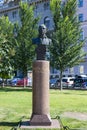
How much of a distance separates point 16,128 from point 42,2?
63733mm

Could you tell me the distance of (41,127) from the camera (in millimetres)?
11453

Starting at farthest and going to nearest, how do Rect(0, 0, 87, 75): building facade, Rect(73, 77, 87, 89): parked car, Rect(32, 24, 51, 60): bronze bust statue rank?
Rect(0, 0, 87, 75): building facade, Rect(73, 77, 87, 89): parked car, Rect(32, 24, 51, 60): bronze bust statue

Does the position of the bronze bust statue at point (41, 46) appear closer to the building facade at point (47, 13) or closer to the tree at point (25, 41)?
the tree at point (25, 41)

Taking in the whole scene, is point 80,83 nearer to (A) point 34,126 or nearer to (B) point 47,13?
(B) point 47,13

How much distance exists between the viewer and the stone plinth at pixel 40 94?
39.0ft

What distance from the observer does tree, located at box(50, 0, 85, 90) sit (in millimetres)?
39688

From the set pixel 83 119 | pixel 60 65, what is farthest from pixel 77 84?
pixel 83 119

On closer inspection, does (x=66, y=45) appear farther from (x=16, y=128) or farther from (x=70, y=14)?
(x=16, y=128)

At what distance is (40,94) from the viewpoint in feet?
39.1

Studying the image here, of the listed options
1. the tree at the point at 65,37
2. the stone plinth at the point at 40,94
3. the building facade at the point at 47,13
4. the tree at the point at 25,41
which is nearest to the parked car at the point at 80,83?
the building facade at the point at 47,13

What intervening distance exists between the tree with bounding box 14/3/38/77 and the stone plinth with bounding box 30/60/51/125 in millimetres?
31763

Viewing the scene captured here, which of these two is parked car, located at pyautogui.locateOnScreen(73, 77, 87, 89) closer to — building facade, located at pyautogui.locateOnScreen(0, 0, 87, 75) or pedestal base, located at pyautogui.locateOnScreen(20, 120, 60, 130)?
building facade, located at pyautogui.locateOnScreen(0, 0, 87, 75)

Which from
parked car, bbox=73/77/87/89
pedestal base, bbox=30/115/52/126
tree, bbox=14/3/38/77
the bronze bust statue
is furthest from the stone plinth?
parked car, bbox=73/77/87/89

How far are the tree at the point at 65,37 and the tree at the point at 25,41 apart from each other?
4121 mm
